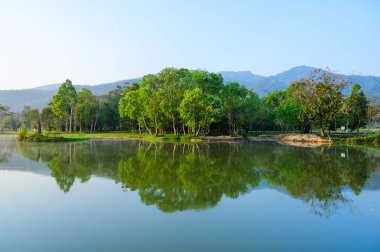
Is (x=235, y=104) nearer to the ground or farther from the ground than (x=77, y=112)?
farther from the ground

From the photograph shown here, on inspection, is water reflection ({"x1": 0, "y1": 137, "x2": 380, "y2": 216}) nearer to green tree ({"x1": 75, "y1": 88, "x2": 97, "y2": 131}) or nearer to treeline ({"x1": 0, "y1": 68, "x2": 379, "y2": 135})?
treeline ({"x1": 0, "y1": 68, "x2": 379, "y2": 135})

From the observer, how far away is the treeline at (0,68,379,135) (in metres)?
57.7

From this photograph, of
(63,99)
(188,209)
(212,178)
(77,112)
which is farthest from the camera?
(77,112)

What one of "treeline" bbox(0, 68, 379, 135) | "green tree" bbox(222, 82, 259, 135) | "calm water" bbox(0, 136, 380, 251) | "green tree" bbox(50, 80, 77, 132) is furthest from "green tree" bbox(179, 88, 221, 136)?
"calm water" bbox(0, 136, 380, 251)

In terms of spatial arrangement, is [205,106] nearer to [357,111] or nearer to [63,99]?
[357,111]

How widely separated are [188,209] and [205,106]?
149 feet

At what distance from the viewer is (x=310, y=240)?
969 cm

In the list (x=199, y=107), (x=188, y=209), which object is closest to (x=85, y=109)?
(x=199, y=107)

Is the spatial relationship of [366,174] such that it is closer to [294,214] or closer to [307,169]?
[307,169]

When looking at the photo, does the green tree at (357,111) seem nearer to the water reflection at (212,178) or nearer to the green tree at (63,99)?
the water reflection at (212,178)

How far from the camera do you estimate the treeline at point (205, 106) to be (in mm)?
57719

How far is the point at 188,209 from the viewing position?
1285cm

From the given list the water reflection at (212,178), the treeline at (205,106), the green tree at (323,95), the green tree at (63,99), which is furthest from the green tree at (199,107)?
the green tree at (63,99)

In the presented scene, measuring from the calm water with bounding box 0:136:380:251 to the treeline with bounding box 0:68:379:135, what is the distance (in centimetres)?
3742
